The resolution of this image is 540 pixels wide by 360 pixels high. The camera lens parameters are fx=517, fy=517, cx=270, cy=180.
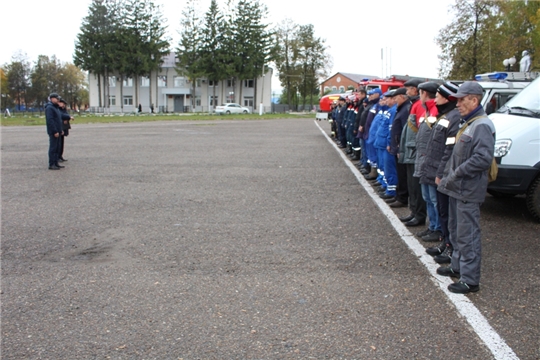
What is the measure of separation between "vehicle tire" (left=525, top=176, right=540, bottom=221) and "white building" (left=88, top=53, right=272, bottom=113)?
83849 mm

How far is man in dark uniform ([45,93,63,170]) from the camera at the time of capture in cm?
1282

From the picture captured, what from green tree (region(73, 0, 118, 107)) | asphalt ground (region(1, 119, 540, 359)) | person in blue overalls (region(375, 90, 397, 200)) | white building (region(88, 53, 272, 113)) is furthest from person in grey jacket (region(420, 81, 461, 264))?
white building (region(88, 53, 272, 113))

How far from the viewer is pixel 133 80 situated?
88.7 m

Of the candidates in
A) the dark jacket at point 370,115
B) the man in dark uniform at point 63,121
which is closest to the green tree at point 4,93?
the man in dark uniform at point 63,121

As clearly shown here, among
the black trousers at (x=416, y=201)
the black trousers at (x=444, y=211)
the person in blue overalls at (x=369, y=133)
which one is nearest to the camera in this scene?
the black trousers at (x=444, y=211)

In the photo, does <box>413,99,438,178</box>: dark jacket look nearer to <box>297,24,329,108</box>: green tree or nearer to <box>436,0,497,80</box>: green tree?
<box>436,0,497,80</box>: green tree

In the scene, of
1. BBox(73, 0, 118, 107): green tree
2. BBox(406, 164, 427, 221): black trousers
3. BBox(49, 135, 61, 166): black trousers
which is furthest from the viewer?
BBox(73, 0, 118, 107): green tree

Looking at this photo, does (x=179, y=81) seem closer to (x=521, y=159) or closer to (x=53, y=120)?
(x=53, y=120)

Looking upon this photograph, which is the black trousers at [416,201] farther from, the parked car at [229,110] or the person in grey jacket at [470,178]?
the parked car at [229,110]

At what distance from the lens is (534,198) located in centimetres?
708

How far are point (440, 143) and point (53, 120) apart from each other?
10472 millimetres

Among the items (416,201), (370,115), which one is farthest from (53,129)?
(416,201)

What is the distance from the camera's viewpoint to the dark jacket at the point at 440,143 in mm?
5363

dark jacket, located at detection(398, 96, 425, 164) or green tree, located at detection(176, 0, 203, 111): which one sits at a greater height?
green tree, located at detection(176, 0, 203, 111)
